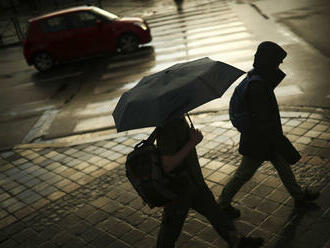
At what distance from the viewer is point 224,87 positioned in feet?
10.6

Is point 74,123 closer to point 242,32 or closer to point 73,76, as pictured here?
point 73,76

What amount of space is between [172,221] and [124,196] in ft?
6.27

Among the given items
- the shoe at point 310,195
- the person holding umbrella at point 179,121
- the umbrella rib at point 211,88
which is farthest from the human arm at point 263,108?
the shoe at point 310,195

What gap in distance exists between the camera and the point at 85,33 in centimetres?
1359

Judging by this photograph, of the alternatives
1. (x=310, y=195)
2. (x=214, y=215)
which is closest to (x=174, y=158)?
(x=214, y=215)

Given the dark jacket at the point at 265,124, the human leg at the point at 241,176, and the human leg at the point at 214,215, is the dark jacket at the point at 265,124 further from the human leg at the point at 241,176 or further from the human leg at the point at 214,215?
the human leg at the point at 214,215

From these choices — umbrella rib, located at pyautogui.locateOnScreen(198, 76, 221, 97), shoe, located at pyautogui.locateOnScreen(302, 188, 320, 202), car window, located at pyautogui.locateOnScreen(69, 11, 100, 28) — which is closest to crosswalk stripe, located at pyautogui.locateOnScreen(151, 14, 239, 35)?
car window, located at pyautogui.locateOnScreen(69, 11, 100, 28)

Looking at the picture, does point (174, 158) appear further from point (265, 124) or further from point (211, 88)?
point (265, 124)

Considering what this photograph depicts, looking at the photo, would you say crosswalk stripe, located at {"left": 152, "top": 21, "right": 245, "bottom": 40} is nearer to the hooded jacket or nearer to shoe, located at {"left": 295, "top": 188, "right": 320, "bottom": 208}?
shoe, located at {"left": 295, "top": 188, "right": 320, "bottom": 208}

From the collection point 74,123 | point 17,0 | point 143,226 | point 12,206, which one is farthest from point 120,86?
point 17,0

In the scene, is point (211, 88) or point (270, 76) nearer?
point (211, 88)

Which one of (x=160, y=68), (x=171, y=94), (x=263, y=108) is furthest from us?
(x=160, y=68)

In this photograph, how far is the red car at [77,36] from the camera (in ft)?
44.6

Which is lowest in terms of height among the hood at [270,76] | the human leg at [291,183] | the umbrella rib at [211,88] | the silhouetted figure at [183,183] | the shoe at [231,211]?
the shoe at [231,211]
